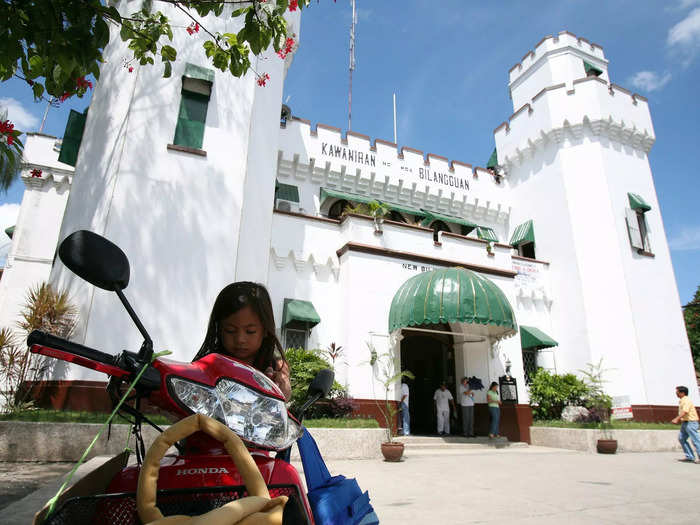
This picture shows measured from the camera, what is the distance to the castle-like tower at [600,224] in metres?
14.5

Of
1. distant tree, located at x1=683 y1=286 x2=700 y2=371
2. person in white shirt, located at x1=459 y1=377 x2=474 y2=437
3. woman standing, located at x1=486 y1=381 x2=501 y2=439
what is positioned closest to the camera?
woman standing, located at x1=486 y1=381 x2=501 y2=439

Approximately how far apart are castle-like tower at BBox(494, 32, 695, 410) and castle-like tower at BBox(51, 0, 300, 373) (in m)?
11.5

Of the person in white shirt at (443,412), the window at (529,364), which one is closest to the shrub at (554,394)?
the window at (529,364)

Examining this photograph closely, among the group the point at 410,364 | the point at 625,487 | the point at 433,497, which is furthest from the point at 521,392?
the point at 433,497

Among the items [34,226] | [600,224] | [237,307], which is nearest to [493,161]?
[600,224]

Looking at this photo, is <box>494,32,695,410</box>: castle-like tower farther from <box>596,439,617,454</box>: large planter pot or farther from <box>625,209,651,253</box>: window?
<box>596,439,617,454</box>: large planter pot

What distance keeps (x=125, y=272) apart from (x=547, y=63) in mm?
22083

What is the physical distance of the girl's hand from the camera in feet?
7.27

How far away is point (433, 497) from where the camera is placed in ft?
15.5

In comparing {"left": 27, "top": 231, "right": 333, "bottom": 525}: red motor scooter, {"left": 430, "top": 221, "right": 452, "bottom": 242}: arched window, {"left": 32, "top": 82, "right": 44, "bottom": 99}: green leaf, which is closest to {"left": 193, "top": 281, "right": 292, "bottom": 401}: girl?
{"left": 27, "top": 231, "right": 333, "bottom": 525}: red motor scooter

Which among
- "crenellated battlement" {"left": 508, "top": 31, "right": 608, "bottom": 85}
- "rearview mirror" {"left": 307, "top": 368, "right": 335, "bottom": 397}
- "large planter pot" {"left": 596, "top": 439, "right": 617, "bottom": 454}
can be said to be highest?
"crenellated battlement" {"left": 508, "top": 31, "right": 608, "bottom": 85}

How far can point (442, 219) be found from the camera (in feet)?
55.1

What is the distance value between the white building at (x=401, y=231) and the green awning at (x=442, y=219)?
131 mm

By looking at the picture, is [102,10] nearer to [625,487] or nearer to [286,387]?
[286,387]
